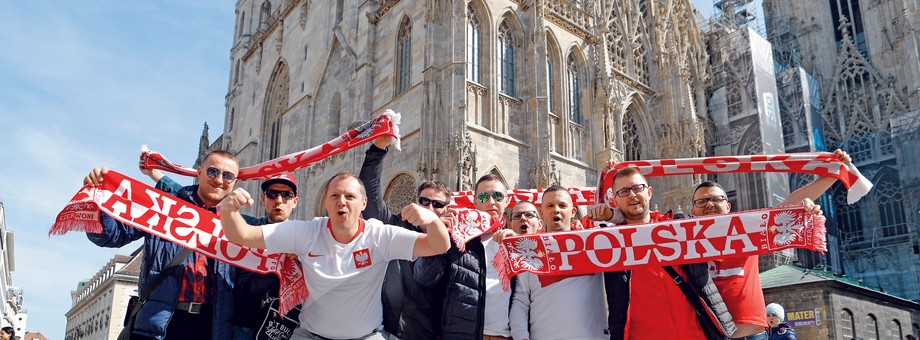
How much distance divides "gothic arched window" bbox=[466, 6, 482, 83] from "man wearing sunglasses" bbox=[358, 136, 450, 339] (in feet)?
46.1

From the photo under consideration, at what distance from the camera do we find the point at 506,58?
19.9 metres

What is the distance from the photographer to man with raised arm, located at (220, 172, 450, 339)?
3600 mm

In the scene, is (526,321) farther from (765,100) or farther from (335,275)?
(765,100)

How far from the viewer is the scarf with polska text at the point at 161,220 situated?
398 centimetres

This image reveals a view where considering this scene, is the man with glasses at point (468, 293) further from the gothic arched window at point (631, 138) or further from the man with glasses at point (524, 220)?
the gothic arched window at point (631, 138)

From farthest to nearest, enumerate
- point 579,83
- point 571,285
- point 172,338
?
1. point 579,83
2. point 571,285
3. point 172,338

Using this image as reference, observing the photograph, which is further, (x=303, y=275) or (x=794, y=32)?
(x=794, y=32)

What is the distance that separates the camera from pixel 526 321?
4.37m

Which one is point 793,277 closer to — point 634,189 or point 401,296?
Result: point 634,189

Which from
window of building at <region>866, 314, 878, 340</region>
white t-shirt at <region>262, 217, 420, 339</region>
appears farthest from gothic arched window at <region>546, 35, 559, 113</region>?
white t-shirt at <region>262, 217, 420, 339</region>

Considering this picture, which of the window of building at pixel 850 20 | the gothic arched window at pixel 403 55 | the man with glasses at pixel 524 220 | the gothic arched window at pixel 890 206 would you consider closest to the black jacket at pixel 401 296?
the man with glasses at pixel 524 220

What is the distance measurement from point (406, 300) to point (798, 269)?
20683 mm

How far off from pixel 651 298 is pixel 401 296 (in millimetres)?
1529

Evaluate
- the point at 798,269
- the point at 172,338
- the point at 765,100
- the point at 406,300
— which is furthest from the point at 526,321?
Answer: the point at 765,100
